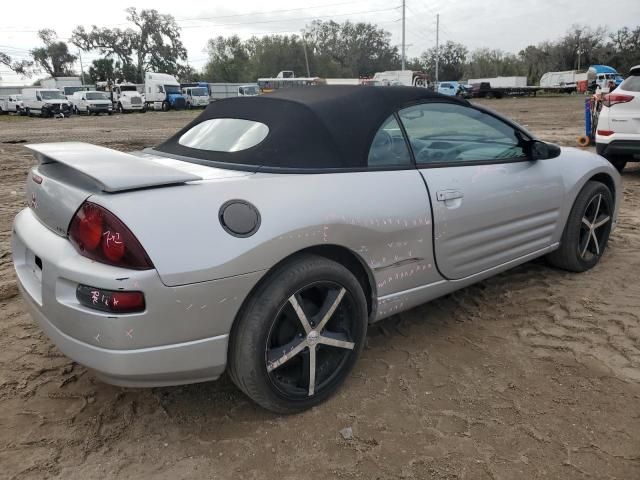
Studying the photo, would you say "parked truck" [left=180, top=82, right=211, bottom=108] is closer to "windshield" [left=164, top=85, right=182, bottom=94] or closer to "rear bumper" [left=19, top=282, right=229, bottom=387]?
"windshield" [left=164, top=85, right=182, bottom=94]

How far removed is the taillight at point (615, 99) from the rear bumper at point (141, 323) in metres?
6.85

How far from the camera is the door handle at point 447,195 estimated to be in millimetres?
2731

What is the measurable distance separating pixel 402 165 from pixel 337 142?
0.40 m

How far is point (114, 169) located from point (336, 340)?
124 centimetres

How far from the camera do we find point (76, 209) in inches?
80.2

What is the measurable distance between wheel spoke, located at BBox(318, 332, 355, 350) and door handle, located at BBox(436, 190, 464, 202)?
0.91m

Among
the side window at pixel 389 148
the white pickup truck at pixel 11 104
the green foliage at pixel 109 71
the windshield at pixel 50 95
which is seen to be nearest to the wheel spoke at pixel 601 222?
the side window at pixel 389 148

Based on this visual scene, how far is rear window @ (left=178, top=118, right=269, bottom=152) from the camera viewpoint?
2576 millimetres

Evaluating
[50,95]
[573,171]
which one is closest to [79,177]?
[573,171]

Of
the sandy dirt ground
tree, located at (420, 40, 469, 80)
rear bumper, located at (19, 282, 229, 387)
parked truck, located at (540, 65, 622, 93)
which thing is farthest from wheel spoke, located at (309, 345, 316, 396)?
tree, located at (420, 40, 469, 80)

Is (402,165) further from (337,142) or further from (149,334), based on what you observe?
(149,334)

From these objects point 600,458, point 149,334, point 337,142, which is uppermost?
point 337,142

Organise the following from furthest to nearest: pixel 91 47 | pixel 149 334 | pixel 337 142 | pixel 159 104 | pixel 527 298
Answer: pixel 91 47, pixel 159 104, pixel 527 298, pixel 337 142, pixel 149 334

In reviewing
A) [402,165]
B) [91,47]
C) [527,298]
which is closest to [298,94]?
[402,165]
